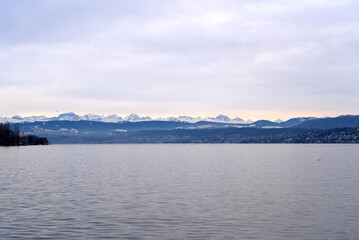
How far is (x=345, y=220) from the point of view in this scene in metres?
37.7

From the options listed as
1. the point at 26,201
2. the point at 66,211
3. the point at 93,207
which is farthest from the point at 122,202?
the point at 26,201

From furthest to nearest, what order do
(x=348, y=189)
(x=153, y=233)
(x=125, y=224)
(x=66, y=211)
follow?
(x=348, y=189) < (x=66, y=211) < (x=125, y=224) < (x=153, y=233)

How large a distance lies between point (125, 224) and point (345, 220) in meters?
20.9

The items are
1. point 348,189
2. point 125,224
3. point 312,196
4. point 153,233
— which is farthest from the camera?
point 348,189

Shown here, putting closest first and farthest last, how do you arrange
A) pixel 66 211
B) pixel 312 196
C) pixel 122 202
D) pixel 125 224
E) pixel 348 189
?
1. pixel 125 224
2. pixel 66 211
3. pixel 122 202
4. pixel 312 196
5. pixel 348 189

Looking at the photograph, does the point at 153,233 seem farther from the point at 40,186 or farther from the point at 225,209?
the point at 40,186

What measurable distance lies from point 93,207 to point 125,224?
9.47 m

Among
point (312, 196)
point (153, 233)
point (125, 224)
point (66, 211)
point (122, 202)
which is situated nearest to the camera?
point (153, 233)

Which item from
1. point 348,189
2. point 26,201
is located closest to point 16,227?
point 26,201

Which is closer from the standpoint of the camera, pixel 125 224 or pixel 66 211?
pixel 125 224

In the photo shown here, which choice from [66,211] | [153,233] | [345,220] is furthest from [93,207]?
[345,220]

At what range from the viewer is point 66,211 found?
136ft

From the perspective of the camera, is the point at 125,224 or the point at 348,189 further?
the point at 348,189

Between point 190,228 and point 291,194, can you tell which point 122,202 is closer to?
point 190,228
